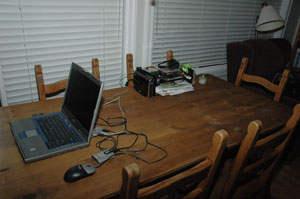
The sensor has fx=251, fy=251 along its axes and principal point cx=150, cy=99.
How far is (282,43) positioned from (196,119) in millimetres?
2307

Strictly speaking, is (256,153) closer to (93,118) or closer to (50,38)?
(93,118)

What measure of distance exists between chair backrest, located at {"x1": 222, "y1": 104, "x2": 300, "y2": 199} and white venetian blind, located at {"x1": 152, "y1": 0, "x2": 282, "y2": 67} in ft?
4.62

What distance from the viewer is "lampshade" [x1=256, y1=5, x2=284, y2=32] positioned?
8.25ft

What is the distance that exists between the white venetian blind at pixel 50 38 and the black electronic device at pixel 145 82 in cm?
44

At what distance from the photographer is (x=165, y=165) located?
108 centimetres

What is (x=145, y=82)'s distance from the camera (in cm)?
172

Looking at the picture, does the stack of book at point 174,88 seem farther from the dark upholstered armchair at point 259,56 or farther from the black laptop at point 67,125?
the dark upholstered armchair at point 259,56

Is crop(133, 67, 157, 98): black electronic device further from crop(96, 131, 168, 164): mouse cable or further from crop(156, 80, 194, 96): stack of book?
crop(96, 131, 168, 164): mouse cable

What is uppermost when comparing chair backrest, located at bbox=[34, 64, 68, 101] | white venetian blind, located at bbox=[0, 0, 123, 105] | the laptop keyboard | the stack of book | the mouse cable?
white venetian blind, located at bbox=[0, 0, 123, 105]

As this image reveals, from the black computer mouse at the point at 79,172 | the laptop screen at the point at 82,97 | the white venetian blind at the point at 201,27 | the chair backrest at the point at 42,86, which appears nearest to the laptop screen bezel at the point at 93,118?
the laptop screen at the point at 82,97

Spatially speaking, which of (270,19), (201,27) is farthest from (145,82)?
(270,19)

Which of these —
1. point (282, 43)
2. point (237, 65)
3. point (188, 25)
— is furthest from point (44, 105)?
point (282, 43)

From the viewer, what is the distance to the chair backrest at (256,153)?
104 cm

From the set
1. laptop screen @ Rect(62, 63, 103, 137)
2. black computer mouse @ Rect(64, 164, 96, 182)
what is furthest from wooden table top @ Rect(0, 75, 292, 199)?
laptop screen @ Rect(62, 63, 103, 137)
